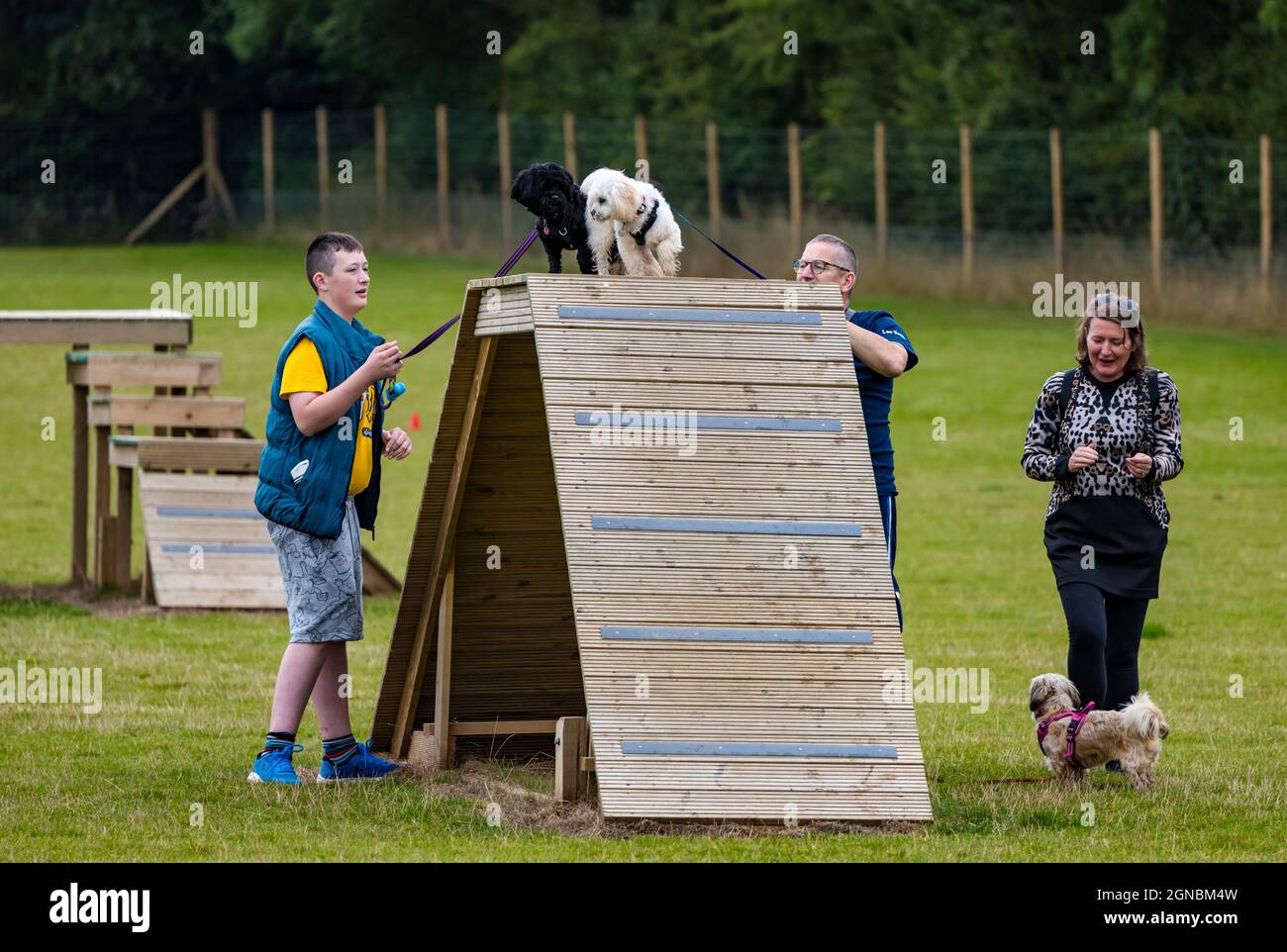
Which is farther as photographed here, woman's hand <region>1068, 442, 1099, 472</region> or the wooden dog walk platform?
the wooden dog walk platform

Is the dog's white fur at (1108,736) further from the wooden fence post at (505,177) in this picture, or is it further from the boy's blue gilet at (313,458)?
the wooden fence post at (505,177)

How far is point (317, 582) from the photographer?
7.42m

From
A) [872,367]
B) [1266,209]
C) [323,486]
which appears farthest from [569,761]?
[1266,209]

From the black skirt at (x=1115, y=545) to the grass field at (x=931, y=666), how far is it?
0.80m

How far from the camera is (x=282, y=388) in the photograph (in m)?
7.32

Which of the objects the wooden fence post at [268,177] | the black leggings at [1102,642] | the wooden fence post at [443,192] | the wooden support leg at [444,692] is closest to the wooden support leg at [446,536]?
the wooden support leg at [444,692]

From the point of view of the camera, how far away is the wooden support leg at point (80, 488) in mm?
13750

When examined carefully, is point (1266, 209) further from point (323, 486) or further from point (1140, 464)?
point (323, 486)

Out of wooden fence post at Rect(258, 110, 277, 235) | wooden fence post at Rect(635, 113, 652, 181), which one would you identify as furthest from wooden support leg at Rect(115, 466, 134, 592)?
wooden fence post at Rect(258, 110, 277, 235)

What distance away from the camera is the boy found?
A: 732 cm

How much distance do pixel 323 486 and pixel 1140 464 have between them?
311 centimetres

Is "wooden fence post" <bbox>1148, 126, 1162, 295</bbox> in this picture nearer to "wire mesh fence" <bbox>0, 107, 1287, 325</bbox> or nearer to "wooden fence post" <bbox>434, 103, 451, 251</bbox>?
"wire mesh fence" <bbox>0, 107, 1287, 325</bbox>

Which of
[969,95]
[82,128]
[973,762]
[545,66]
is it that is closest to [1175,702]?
[973,762]

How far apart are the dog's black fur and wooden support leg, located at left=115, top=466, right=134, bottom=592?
6952mm
